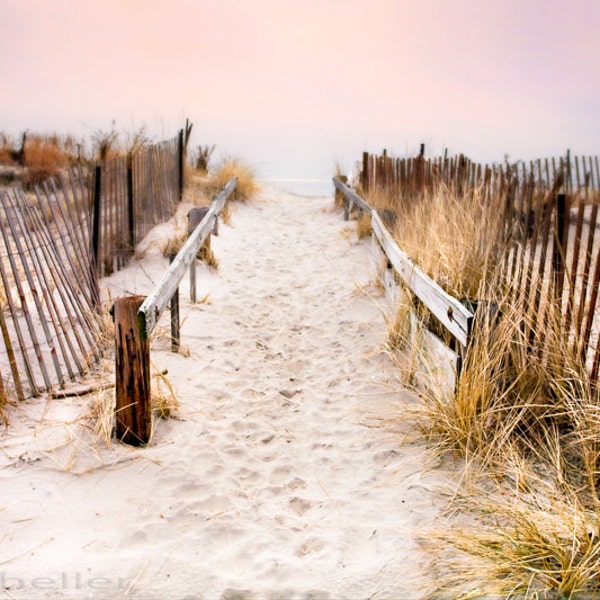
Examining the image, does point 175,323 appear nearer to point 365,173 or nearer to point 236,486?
point 236,486

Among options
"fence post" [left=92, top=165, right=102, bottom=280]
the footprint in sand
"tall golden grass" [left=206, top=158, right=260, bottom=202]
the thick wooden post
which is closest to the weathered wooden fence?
the thick wooden post

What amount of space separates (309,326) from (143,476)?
3.17 metres

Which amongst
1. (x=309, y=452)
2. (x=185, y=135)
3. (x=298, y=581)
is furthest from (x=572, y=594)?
(x=185, y=135)

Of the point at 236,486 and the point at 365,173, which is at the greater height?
the point at 365,173

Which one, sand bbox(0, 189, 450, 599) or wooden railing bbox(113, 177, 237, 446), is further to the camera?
wooden railing bbox(113, 177, 237, 446)

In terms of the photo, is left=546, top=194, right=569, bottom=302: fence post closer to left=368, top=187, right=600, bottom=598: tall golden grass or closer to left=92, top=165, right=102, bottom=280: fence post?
left=368, top=187, right=600, bottom=598: tall golden grass

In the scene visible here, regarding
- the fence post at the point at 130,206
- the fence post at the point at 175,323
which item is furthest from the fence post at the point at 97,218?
the fence post at the point at 175,323

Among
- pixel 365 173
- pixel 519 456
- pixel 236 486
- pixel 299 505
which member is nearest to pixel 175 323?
pixel 236 486

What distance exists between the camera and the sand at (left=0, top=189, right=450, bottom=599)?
9.34 ft

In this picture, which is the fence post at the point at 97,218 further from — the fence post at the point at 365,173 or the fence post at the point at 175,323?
the fence post at the point at 365,173

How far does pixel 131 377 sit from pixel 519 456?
7.49 ft

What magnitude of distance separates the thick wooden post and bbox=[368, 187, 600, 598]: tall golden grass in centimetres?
170

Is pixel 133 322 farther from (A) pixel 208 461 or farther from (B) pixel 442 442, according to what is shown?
(B) pixel 442 442

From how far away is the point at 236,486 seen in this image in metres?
3.66
